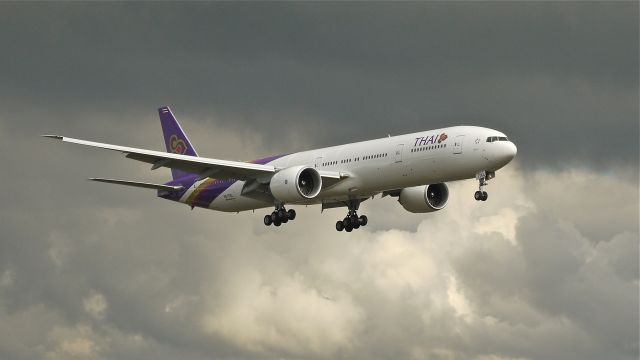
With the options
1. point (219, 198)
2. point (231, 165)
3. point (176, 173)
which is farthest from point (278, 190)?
point (176, 173)

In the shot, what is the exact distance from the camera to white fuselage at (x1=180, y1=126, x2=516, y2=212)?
88812mm

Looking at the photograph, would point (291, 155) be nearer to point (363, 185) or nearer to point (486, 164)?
point (363, 185)

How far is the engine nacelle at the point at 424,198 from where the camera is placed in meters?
102

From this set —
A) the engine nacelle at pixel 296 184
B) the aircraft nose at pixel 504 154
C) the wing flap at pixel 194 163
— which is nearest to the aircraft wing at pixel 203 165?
the wing flap at pixel 194 163

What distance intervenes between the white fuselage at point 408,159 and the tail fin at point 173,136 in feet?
52.6

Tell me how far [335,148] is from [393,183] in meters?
7.63

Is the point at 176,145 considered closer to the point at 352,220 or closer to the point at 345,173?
the point at 352,220

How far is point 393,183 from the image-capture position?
93312 millimetres

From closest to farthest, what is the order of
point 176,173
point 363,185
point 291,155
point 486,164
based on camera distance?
point 486,164 → point 363,185 → point 291,155 → point 176,173

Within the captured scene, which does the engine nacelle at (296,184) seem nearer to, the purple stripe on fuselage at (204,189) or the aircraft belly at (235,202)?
the aircraft belly at (235,202)

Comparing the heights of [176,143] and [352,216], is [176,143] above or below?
above

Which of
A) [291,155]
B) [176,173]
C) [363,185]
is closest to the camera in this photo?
[363,185]

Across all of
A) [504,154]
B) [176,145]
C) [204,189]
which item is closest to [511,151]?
[504,154]

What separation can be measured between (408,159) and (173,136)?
A: 31.0 meters
